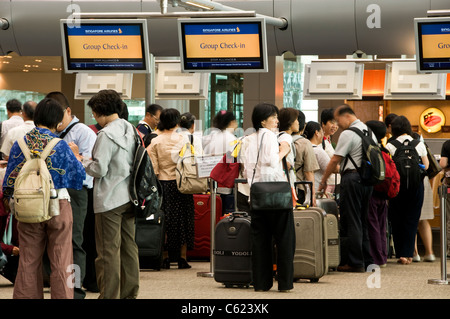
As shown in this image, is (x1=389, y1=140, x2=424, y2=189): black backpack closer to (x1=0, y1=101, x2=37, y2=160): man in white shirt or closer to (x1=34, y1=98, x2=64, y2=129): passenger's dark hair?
(x1=0, y1=101, x2=37, y2=160): man in white shirt

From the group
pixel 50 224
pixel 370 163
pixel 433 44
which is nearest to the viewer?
pixel 50 224

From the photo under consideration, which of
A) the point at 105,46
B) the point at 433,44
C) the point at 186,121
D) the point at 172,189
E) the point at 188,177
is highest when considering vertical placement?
the point at 105,46

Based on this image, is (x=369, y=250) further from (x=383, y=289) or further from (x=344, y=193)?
(x=383, y=289)

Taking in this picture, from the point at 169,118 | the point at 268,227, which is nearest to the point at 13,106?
the point at 169,118

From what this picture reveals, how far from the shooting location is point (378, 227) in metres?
9.41

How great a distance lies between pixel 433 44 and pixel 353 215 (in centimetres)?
232

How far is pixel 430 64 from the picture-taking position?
9.87m

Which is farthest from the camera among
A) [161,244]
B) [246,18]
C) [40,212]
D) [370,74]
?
[370,74]

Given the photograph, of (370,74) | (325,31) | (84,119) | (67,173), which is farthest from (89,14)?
(84,119)

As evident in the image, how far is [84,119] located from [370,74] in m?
7.80

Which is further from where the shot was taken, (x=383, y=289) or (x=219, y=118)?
(x=219, y=118)

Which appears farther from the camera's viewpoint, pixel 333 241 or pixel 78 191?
pixel 333 241

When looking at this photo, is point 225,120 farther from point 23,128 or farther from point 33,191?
point 33,191

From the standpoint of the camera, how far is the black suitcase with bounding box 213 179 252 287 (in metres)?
7.54
